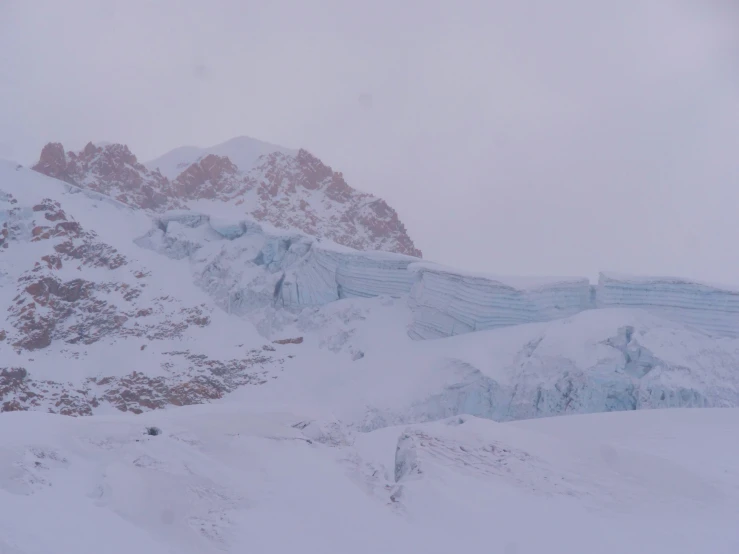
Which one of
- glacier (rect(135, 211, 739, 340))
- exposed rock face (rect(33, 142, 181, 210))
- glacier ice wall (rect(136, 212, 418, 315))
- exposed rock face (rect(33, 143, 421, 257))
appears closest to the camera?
glacier (rect(135, 211, 739, 340))

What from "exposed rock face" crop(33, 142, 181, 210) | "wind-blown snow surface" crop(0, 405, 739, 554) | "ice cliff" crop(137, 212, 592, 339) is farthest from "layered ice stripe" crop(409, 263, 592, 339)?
"exposed rock face" crop(33, 142, 181, 210)

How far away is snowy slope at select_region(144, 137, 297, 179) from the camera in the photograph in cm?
6969

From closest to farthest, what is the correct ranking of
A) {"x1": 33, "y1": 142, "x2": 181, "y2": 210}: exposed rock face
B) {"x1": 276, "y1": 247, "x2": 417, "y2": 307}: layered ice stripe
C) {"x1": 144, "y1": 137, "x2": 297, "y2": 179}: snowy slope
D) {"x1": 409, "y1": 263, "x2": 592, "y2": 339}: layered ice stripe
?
1. {"x1": 409, "y1": 263, "x2": 592, "y2": 339}: layered ice stripe
2. {"x1": 276, "y1": 247, "x2": 417, "y2": 307}: layered ice stripe
3. {"x1": 33, "y1": 142, "x2": 181, "y2": 210}: exposed rock face
4. {"x1": 144, "y1": 137, "x2": 297, "y2": 179}: snowy slope

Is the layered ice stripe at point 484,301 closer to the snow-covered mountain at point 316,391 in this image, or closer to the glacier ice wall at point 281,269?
the snow-covered mountain at point 316,391

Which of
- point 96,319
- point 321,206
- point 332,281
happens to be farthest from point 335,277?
point 321,206

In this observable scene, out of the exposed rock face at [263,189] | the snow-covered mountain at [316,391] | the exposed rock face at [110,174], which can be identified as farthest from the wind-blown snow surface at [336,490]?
the exposed rock face at [110,174]

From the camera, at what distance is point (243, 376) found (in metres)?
38.7

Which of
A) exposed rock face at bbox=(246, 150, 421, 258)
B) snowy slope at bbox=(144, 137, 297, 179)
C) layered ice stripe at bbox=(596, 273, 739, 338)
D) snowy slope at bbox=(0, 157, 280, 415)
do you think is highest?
snowy slope at bbox=(144, 137, 297, 179)

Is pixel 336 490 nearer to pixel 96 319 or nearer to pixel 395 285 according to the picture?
pixel 395 285

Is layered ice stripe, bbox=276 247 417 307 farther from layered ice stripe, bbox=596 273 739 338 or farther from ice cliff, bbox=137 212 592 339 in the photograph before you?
layered ice stripe, bbox=596 273 739 338

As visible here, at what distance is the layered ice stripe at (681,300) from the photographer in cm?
2961

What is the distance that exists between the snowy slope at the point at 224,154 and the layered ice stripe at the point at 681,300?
43267mm

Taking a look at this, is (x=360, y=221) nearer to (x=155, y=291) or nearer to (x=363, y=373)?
(x=155, y=291)

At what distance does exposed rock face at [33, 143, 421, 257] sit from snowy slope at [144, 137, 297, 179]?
5.33 feet
